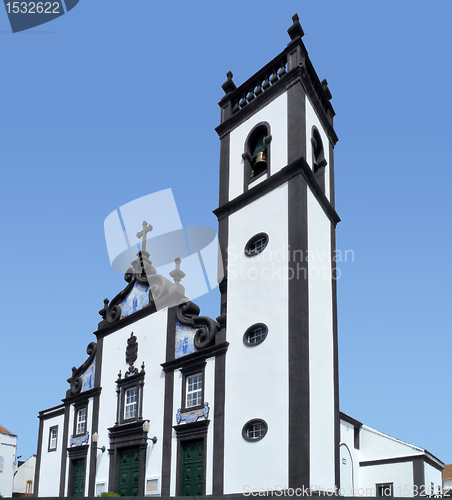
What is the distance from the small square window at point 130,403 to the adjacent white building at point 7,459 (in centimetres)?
3024

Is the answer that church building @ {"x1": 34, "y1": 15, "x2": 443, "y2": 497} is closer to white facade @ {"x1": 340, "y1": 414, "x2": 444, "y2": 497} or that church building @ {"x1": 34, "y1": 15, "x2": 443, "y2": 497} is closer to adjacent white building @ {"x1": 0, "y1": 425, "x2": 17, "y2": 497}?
white facade @ {"x1": 340, "y1": 414, "x2": 444, "y2": 497}

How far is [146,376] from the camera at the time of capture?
2336cm

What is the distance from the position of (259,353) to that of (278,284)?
2.41 meters

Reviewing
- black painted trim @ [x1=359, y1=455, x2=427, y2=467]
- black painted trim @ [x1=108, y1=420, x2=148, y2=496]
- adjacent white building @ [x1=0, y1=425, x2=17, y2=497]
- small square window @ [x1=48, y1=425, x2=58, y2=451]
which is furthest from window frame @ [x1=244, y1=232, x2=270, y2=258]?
adjacent white building @ [x1=0, y1=425, x2=17, y2=497]

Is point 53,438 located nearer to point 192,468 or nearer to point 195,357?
point 192,468

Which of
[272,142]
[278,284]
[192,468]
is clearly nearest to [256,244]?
[278,284]

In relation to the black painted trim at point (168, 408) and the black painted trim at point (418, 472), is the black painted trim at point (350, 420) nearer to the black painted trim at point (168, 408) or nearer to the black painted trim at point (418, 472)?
the black painted trim at point (418, 472)

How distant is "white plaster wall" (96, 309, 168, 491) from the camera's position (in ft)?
71.9

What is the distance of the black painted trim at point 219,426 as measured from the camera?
19.0 meters

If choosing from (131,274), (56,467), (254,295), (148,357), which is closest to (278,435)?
(254,295)

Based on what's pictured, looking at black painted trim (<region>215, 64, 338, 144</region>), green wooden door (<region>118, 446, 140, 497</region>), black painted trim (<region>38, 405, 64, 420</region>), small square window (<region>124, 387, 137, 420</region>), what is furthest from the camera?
black painted trim (<region>38, 405, 64, 420</region>)

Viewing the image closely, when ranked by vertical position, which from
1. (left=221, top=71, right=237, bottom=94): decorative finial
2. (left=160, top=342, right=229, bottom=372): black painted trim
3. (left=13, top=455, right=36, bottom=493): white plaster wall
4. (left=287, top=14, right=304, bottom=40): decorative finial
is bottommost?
(left=13, top=455, right=36, bottom=493): white plaster wall

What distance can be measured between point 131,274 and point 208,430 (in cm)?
913

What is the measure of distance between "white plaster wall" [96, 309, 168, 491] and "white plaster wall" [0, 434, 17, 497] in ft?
94.0
